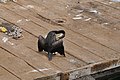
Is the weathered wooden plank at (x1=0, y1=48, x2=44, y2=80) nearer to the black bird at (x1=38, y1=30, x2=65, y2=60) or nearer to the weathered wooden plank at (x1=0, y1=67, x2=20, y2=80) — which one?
the weathered wooden plank at (x1=0, y1=67, x2=20, y2=80)

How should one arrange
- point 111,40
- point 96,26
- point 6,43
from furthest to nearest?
point 96,26
point 111,40
point 6,43

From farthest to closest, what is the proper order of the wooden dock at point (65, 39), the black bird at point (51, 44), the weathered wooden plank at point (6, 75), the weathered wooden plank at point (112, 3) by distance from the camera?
1. the weathered wooden plank at point (112, 3)
2. the black bird at point (51, 44)
3. the wooden dock at point (65, 39)
4. the weathered wooden plank at point (6, 75)

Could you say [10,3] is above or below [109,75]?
above

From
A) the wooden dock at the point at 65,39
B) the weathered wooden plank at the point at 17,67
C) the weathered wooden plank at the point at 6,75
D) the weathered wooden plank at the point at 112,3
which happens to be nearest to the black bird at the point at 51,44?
the wooden dock at the point at 65,39

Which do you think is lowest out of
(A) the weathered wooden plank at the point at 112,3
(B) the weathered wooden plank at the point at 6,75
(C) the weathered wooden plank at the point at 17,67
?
(B) the weathered wooden plank at the point at 6,75

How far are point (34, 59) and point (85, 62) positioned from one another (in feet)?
1.37

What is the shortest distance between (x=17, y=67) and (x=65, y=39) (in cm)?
78

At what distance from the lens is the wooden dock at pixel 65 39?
3801 mm

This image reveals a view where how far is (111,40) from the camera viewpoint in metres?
4.54

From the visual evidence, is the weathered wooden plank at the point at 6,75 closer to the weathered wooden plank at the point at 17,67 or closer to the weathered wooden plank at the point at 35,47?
the weathered wooden plank at the point at 17,67

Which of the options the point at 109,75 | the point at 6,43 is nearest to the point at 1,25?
the point at 6,43

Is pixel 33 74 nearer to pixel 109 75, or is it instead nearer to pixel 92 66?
pixel 92 66

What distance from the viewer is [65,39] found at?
4434mm

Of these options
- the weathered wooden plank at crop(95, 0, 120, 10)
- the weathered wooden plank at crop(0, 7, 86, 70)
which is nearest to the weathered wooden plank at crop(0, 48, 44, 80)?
the weathered wooden plank at crop(0, 7, 86, 70)
